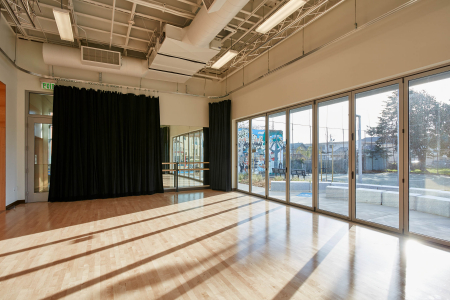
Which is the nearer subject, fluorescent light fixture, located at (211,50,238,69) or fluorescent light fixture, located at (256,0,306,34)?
fluorescent light fixture, located at (256,0,306,34)

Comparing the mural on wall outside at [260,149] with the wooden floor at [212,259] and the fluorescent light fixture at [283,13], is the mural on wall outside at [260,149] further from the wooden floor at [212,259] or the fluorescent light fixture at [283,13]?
the fluorescent light fixture at [283,13]

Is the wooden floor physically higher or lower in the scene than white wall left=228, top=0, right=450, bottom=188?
lower

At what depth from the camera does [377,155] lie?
4270mm

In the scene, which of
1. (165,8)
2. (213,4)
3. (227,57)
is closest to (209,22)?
(213,4)

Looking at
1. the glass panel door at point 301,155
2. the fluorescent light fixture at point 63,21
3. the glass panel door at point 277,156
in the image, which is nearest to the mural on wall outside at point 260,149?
the glass panel door at point 277,156

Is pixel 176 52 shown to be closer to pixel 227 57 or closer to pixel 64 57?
pixel 227 57

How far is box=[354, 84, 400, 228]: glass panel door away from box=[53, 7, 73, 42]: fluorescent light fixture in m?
5.60

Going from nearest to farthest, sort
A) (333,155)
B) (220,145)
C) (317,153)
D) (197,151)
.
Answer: (333,155), (317,153), (220,145), (197,151)

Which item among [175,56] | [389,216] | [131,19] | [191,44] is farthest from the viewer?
[175,56]

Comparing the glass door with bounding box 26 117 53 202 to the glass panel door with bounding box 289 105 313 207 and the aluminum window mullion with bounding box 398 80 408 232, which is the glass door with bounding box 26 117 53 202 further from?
the aluminum window mullion with bounding box 398 80 408 232

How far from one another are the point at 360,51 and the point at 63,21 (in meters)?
5.53

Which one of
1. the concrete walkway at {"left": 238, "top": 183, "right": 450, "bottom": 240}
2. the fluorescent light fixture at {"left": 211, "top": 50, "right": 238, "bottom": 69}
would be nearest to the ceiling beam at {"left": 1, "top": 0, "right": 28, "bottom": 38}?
the fluorescent light fixture at {"left": 211, "top": 50, "right": 238, "bottom": 69}

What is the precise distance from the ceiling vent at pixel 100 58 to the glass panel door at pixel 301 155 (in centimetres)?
483

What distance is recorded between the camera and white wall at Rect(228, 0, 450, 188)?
3439 millimetres
